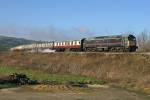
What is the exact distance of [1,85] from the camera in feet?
165

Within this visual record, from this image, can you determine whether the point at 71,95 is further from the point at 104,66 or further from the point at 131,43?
the point at 131,43

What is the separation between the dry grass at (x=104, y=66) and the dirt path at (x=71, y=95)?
5471mm

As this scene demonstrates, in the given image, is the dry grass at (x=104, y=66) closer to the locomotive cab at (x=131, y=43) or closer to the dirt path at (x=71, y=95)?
the dirt path at (x=71, y=95)

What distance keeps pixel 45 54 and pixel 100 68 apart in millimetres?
31750

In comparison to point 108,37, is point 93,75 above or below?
below

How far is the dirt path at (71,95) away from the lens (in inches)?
1633

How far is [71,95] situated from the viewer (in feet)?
145

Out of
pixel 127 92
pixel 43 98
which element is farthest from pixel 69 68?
pixel 43 98

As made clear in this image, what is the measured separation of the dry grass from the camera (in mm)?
56656

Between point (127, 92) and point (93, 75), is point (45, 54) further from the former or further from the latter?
point (127, 92)

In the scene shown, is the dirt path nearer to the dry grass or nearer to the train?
the dry grass

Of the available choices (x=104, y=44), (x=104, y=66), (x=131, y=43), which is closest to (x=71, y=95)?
(x=104, y=66)

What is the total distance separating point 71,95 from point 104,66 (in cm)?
2352

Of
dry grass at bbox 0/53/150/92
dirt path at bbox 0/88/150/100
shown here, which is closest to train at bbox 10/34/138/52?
dry grass at bbox 0/53/150/92
